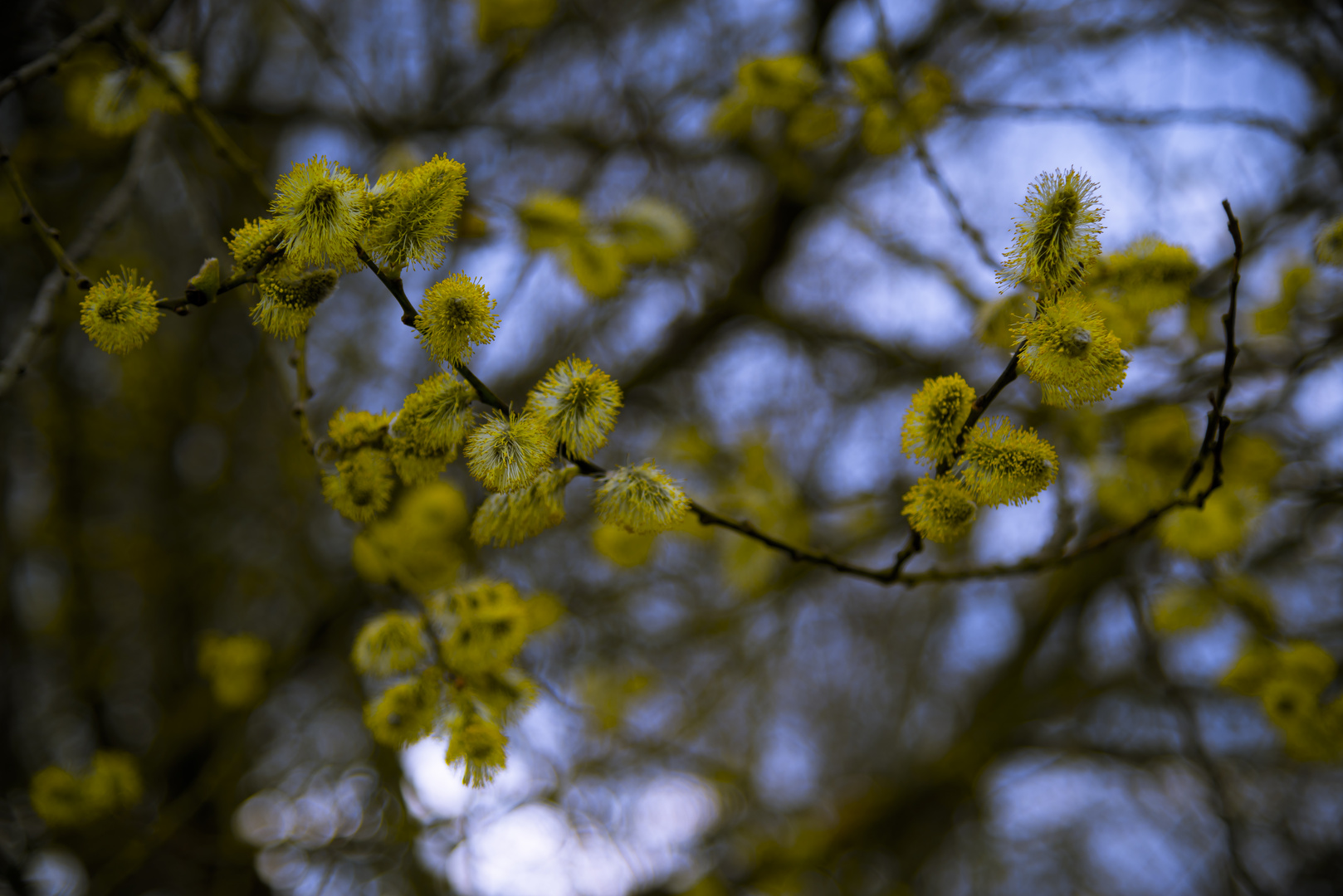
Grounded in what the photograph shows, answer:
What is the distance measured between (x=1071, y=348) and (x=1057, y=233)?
0.55 ft

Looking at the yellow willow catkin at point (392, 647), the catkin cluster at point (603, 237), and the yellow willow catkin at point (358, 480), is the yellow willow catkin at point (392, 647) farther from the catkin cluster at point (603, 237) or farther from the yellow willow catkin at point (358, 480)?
the catkin cluster at point (603, 237)

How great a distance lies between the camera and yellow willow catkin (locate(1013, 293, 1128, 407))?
1028 millimetres

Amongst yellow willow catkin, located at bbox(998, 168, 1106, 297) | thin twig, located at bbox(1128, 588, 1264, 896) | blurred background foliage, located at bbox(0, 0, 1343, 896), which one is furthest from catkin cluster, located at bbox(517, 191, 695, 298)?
thin twig, located at bbox(1128, 588, 1264, 896)

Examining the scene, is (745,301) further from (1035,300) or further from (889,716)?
(889,716)

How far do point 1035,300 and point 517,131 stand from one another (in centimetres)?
279

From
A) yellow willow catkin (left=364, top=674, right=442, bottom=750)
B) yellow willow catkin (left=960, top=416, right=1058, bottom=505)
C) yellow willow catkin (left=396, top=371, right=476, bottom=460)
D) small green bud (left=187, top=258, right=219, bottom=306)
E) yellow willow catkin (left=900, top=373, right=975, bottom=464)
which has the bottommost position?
yellow willow catkin (left=364, top=674, right=442, bottom=750)

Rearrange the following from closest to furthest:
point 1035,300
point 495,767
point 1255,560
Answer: point 1035,300 < point 495,767 < point 1255,560

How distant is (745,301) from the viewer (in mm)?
2984

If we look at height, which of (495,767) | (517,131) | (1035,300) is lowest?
(495,767)

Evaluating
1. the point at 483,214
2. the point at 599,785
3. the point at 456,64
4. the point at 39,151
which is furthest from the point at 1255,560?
the point at 39,151

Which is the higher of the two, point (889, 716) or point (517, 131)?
point (517, 131)

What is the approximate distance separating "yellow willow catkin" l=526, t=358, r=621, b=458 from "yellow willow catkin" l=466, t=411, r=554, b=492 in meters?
0.03

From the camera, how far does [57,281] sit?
1.43m

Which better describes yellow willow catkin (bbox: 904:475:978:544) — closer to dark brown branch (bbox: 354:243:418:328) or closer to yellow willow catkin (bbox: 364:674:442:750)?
dark brown branch (bbox: 354:243:418:328)
